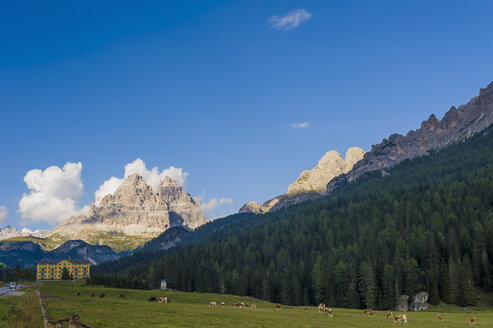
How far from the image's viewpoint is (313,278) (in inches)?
6161

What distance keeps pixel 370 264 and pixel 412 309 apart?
19.8 meters

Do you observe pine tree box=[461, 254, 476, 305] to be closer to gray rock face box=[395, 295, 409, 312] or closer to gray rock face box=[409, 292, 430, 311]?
gray rock face box=[409, 292, 430, 311]

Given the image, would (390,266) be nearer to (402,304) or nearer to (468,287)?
(402,304)

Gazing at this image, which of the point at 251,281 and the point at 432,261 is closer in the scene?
the point at 432,261

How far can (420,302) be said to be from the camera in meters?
126

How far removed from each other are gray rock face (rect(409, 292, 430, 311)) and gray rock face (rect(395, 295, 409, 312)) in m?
1.93

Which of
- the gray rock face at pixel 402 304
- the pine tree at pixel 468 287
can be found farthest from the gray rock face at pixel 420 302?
the pine tree at pixel 468 287

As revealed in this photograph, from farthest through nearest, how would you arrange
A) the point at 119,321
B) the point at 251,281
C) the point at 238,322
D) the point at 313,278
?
the point at 251,281
the point at 313,278
the point at 238,322
the point at 119,321

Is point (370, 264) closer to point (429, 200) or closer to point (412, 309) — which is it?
point (412, 309)

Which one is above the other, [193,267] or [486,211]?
[486,211]

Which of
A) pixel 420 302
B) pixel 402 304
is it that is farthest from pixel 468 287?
pixel 402 304

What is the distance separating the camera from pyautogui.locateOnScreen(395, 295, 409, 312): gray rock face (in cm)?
12644

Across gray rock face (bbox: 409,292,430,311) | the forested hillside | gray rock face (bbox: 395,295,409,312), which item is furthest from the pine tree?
A: gray rock face (bbox: 395,295,409,312)

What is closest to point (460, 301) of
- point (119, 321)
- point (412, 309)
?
point (412, 309)
